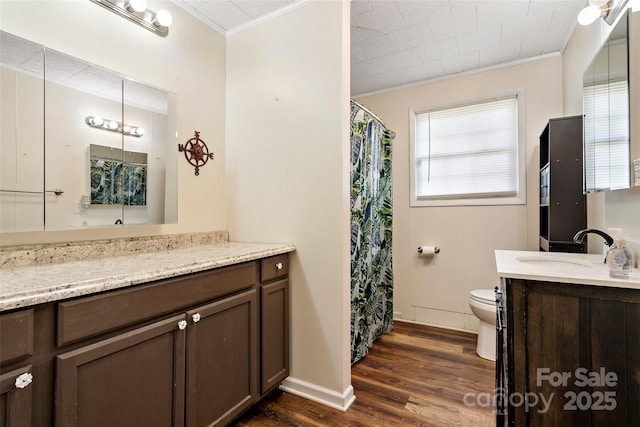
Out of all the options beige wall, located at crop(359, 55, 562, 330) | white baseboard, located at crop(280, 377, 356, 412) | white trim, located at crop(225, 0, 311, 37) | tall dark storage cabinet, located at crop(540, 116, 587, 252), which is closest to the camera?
white baseboard, located at crop(280, 377, 356, 412)

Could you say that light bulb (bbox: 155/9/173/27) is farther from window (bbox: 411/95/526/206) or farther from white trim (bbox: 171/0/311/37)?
window (bbox: 411/95/526/206)

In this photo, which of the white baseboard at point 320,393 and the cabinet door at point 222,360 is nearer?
the cabinet door at point 222,360

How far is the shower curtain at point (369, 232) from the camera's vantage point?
2.25 meters

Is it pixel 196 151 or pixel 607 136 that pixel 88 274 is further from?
pixel 607 136

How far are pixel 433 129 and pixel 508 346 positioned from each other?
7.76ft

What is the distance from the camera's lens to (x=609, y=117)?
156cm

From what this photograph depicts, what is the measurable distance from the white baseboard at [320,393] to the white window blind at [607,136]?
1766mm

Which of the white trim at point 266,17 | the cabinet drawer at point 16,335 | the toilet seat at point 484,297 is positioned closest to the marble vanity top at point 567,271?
the toilet seat at point 484,297

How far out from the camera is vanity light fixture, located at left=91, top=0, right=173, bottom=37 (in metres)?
1.60

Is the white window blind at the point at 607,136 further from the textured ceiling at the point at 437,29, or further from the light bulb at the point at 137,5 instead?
the light bulb at the point at 137,5

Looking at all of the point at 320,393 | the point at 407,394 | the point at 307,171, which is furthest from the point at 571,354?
the point at 307,171

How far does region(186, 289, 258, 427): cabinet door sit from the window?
2.19m

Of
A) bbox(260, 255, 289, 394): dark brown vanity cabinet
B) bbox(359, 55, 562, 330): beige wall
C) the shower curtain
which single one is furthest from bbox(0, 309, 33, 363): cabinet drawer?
bbox(359, 55, 562, 330): beige wall

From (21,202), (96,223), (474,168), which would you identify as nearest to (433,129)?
(474,168)
